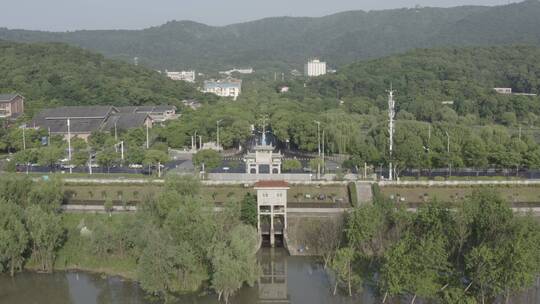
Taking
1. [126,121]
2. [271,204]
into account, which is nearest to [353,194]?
[271,204]

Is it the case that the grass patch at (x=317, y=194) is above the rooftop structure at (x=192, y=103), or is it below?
below

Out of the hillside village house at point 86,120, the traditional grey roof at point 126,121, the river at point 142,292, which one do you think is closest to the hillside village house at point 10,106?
the hillside village house at point 86,120

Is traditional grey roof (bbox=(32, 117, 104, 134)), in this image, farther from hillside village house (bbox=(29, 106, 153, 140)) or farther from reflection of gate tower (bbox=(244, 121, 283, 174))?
reflection of gate tower (bbox=(244, 121, 283, 174))

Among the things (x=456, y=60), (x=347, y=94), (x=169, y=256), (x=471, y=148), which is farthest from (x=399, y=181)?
(x=456, y=60)

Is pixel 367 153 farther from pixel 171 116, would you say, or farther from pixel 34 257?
pixel 171 116

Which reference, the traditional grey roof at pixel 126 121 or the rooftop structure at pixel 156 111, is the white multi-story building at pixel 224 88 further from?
the traditional grey roof at pixel 126 121

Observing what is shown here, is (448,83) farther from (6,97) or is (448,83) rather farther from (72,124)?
(6,97)

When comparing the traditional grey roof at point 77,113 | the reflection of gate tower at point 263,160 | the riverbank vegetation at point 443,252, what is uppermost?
the traditional grey roof at point 77,113

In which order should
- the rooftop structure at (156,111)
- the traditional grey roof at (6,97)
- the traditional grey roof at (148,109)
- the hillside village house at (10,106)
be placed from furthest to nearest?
the traditional grey roof at (148,109) → the rooftop structure at (156,111) → the traditional grey roof at (6,97) → the hillside village house at (10,106)
